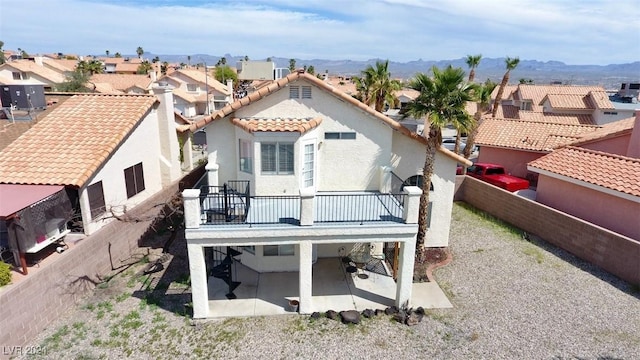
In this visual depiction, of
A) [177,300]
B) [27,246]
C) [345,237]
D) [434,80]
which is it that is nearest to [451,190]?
[434,80]

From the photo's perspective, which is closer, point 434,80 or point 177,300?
point 177,300

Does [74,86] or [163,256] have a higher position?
[74,86]

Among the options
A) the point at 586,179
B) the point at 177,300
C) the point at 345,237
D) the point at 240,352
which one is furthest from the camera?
the point at 586,179

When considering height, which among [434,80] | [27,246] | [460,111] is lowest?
[27,246]

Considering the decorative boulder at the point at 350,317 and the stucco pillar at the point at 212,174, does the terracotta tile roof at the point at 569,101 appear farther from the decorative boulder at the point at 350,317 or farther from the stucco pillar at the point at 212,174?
the stucco pillar at the point at 212,174

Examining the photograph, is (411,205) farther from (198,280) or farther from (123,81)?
(123,81)

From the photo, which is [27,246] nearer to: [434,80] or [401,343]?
[401,343]

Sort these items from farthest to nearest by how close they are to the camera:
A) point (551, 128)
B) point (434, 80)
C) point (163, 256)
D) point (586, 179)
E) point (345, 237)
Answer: point (551, 128) → point (586, 179) → point (163, 256) → point (434, 80) → point (345, 237)

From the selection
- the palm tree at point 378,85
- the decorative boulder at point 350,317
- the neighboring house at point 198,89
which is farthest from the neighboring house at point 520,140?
the neighboring house at point 198,89
